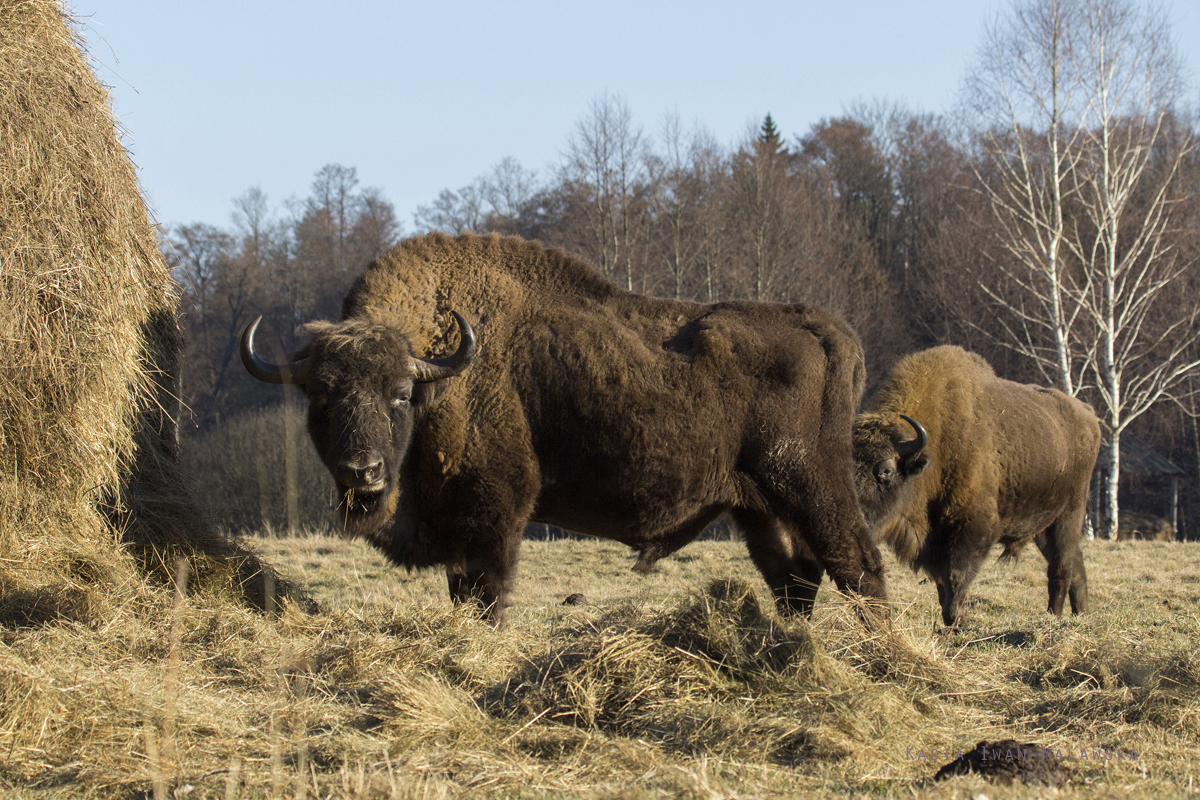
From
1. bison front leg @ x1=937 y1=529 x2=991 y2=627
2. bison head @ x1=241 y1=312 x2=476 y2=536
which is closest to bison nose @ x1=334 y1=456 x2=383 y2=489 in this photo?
bison head @ x1=241 y1=312 x2=476 y2=536

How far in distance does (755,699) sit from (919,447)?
4.55 metres

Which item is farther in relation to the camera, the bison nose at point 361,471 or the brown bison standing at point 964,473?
the brown bison standing at point 964,473

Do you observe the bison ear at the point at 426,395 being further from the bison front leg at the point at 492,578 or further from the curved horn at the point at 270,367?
the bison front leg at the point at 492,578

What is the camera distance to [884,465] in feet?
26.1

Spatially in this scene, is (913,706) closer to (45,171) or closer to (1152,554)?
(45,171)

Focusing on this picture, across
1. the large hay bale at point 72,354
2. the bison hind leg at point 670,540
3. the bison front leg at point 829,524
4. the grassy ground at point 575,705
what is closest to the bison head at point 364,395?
the grassy ground at point 575,705

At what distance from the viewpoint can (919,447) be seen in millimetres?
8008

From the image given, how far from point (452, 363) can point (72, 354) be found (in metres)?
2.55

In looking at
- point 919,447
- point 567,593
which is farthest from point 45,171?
point 919,447

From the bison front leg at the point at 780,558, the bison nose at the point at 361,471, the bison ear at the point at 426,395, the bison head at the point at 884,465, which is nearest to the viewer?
the bison nose at the point at 361,471

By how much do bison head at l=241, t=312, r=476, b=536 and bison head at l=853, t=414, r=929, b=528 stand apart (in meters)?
3.96

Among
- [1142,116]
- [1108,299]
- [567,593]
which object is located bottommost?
[567,593]

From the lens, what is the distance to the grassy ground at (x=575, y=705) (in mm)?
3451

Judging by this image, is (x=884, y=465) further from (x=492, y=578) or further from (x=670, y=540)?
(x=492, y=578)
